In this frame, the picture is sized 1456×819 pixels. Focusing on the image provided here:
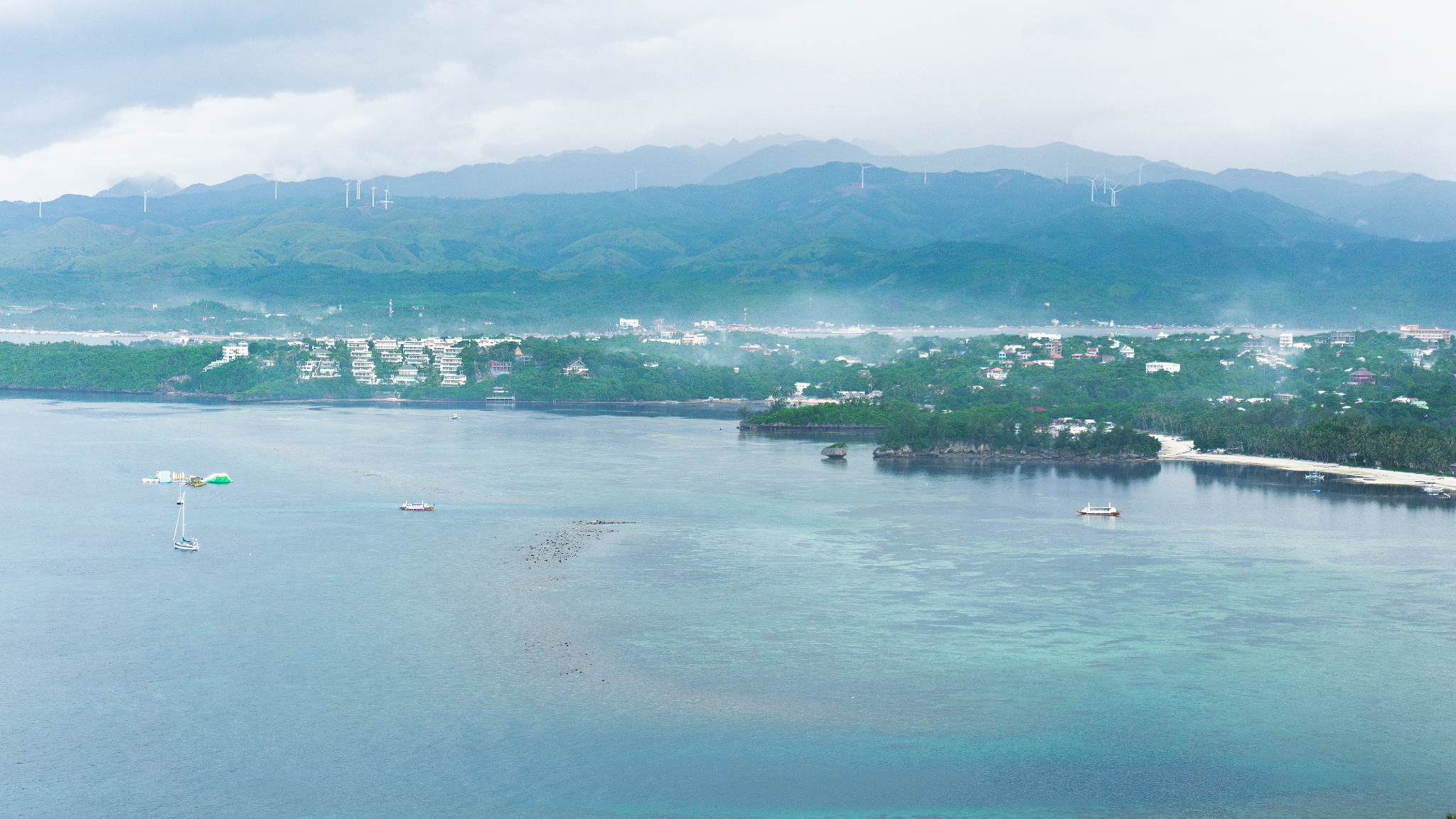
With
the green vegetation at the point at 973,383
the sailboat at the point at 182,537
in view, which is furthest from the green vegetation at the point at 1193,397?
the sailboat at the point at 182,537

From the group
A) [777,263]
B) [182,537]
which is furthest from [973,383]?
[777,263]

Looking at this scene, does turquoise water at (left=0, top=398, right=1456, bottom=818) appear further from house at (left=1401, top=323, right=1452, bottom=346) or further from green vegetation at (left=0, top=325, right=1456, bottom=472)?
house at (left=1401, top=323, right=1452, bottom=346)

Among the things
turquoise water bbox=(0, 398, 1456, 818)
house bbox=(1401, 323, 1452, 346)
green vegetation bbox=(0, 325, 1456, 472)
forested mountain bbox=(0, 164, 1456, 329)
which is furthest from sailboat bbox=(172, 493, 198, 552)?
forested mountain bbox=(0, 164, 1456, 329)

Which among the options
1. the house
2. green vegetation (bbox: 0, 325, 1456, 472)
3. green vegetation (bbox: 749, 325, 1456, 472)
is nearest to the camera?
green vegetation (bbox: 749, 325, 1456, 472)

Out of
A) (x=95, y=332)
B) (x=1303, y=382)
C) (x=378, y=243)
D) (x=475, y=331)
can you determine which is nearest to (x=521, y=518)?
(x=1303, y=382)

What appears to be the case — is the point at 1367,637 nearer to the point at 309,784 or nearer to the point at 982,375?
the point at 309,784

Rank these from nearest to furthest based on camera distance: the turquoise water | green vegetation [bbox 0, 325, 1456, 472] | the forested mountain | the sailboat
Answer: the turquoise water, the sailboat, green vegetation [bbox 0, 325, 1456, 472], the forested mountain

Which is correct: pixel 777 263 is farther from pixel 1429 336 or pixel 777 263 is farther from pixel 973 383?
pixel 973 383
